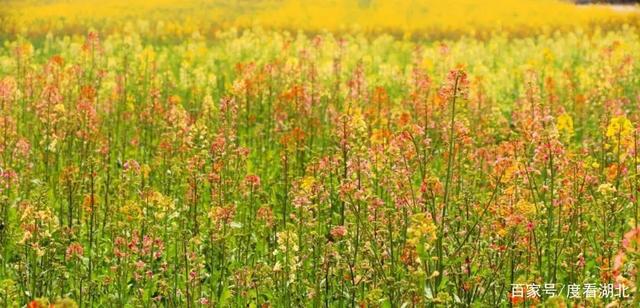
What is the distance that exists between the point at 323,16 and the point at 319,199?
56.4ft

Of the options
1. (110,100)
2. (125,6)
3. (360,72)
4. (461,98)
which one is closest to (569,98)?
(360,72)

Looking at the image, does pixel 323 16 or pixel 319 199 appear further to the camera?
pixel 323 16

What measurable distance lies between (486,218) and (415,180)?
2.39m

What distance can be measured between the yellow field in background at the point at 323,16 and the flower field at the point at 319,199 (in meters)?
9.12

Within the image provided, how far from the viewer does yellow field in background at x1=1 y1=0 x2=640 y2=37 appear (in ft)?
65.5

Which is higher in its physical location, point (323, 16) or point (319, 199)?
point (323, 16)

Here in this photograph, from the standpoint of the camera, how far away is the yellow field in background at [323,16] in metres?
20.0

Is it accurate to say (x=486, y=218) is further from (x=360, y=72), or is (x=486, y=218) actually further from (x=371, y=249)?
(x=360, y=72)

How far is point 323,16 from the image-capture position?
72.1 feet

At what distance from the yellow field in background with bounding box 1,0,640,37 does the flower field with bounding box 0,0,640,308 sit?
359 inches

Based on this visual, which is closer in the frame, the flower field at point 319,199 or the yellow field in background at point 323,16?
the flower field at point 319,199

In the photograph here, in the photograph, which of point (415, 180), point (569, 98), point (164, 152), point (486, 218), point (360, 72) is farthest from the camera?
point (569, 98)

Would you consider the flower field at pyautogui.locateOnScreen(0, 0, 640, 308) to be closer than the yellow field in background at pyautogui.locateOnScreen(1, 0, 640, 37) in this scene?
Yes

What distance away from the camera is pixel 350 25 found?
2152 centimetres
